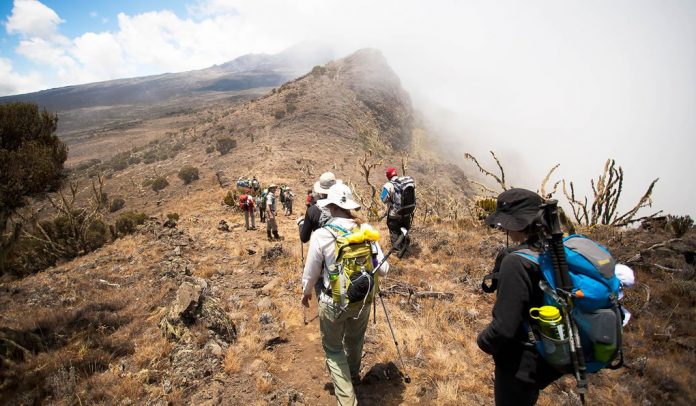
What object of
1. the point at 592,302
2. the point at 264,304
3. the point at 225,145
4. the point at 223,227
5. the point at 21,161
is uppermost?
the point at 21,161

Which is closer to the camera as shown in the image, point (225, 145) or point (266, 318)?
point (266, 318)

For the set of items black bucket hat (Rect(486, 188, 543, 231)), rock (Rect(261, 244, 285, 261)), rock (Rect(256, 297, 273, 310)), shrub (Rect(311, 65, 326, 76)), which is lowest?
rock (Rect(261, 244, 285, 261))

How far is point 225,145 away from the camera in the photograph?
34.4 m

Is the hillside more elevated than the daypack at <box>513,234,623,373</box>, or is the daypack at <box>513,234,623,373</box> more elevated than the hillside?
the daypack at <box>513,234,623,373</box>

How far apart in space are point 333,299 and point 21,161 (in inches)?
330

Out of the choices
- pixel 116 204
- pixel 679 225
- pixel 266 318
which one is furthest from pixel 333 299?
pixel 116 204

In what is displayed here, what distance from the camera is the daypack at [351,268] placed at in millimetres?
3258

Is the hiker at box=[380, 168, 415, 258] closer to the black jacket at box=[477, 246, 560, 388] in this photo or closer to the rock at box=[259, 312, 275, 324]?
the rock at box=[259, 312, 275, 324]

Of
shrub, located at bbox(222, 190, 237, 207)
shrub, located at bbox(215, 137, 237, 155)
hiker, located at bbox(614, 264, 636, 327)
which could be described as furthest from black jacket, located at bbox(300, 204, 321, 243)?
shrub, located at bbox(215, 137, 237, 155)

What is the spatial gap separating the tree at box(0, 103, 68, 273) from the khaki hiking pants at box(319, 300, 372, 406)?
6764 millimetres

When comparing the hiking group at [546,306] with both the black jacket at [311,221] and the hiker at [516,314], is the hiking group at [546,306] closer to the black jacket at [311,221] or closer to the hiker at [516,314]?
the hiker at [516,314]

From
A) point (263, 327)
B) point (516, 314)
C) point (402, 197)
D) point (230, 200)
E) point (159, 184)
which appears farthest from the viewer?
point (159, 184)

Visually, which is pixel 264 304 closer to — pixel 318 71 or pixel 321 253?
pixel 321 253

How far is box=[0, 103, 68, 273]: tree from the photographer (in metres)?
7.12
